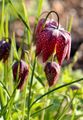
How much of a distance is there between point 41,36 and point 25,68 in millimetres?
183

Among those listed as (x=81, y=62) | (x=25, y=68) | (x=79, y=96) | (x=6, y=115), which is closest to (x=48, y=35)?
(x=25, y=68)

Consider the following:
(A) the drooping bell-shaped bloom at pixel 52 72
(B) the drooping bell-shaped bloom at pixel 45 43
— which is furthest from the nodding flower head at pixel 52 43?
(A) the drooping bell-shaped bloom at pixel 52 72

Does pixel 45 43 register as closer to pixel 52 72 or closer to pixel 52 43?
pixel 52 43

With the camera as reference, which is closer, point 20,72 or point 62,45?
point 62,45

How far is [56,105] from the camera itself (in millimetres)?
1945

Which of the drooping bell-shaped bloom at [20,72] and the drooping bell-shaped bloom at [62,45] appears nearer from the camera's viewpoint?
the drooping bell-shaped bloom at [62,45]

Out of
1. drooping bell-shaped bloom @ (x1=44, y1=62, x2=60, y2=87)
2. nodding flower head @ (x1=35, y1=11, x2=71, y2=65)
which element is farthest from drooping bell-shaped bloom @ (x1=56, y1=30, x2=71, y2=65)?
drooping bell-shaped bloom @ (x1=44, y1=62, x2=60, y2=87)

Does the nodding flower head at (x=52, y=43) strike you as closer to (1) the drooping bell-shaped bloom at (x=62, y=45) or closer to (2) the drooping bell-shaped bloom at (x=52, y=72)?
(1) the drooping bell-shaped bloom at (x=62, y=45)

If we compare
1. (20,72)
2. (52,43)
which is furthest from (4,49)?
(52,43)

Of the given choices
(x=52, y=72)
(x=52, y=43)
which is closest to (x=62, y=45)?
(x=52, y=43)

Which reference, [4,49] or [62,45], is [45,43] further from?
[4,49]

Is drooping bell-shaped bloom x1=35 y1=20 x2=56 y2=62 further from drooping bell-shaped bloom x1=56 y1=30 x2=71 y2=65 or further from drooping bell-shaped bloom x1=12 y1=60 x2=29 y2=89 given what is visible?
drooping bell-shaped bloom x1=12 y1=60 x2=29 y2=89

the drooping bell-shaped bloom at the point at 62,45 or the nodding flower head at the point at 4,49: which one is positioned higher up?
the nodding flower head at the point at 4,49

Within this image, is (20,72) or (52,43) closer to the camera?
(52,43)
